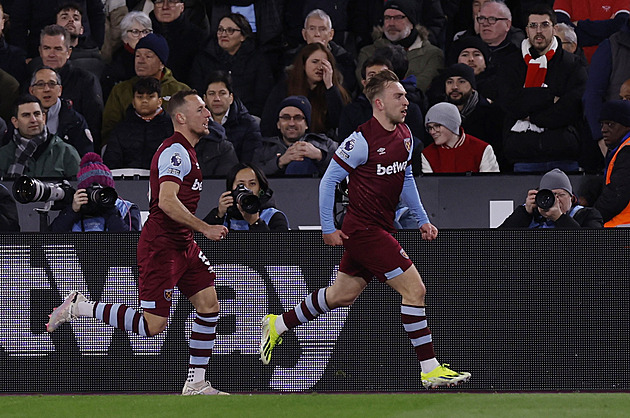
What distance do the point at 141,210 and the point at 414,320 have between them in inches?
133

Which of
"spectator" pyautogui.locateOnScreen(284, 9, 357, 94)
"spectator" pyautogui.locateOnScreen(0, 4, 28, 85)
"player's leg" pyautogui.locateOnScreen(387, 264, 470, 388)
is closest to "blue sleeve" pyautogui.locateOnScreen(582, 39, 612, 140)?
"spectator" pyautogui.locateOnScreen(284, 9, 357, 94)

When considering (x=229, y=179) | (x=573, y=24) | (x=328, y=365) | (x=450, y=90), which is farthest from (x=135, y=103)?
(x=573, y=24)

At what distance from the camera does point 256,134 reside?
1102cm

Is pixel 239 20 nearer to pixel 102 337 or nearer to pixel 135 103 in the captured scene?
pixel 135 103

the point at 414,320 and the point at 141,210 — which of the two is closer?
the point at 414,320

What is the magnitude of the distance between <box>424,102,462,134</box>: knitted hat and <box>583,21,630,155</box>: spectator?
141 cm

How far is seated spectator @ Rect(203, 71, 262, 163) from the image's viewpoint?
11.0 meters

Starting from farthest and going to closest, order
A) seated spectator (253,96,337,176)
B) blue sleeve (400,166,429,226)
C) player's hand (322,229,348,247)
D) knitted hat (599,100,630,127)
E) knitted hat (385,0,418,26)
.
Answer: knitted hat (385,0,418,26) → seated spectator (253,96,337,176) → knitted hat (599,100,630,127) → blue sleeve (400,166,429,226) → player's hand (322,229,348,247)

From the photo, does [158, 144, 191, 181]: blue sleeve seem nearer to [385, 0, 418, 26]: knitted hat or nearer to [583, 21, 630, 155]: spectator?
[583, 21, 630, 155]: spectator

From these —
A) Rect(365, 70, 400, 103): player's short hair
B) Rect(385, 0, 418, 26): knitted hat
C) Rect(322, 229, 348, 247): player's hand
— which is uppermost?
Rect(385, 0, 418, 26): knitted hat

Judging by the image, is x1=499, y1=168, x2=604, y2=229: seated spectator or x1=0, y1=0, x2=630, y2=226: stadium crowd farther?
x1=0, y1=0, x2=630, y2=226: stadium crowd

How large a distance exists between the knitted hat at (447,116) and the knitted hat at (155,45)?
3.08 m

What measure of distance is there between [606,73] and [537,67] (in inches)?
28.6

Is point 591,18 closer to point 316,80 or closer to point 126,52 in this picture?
point 316,80
